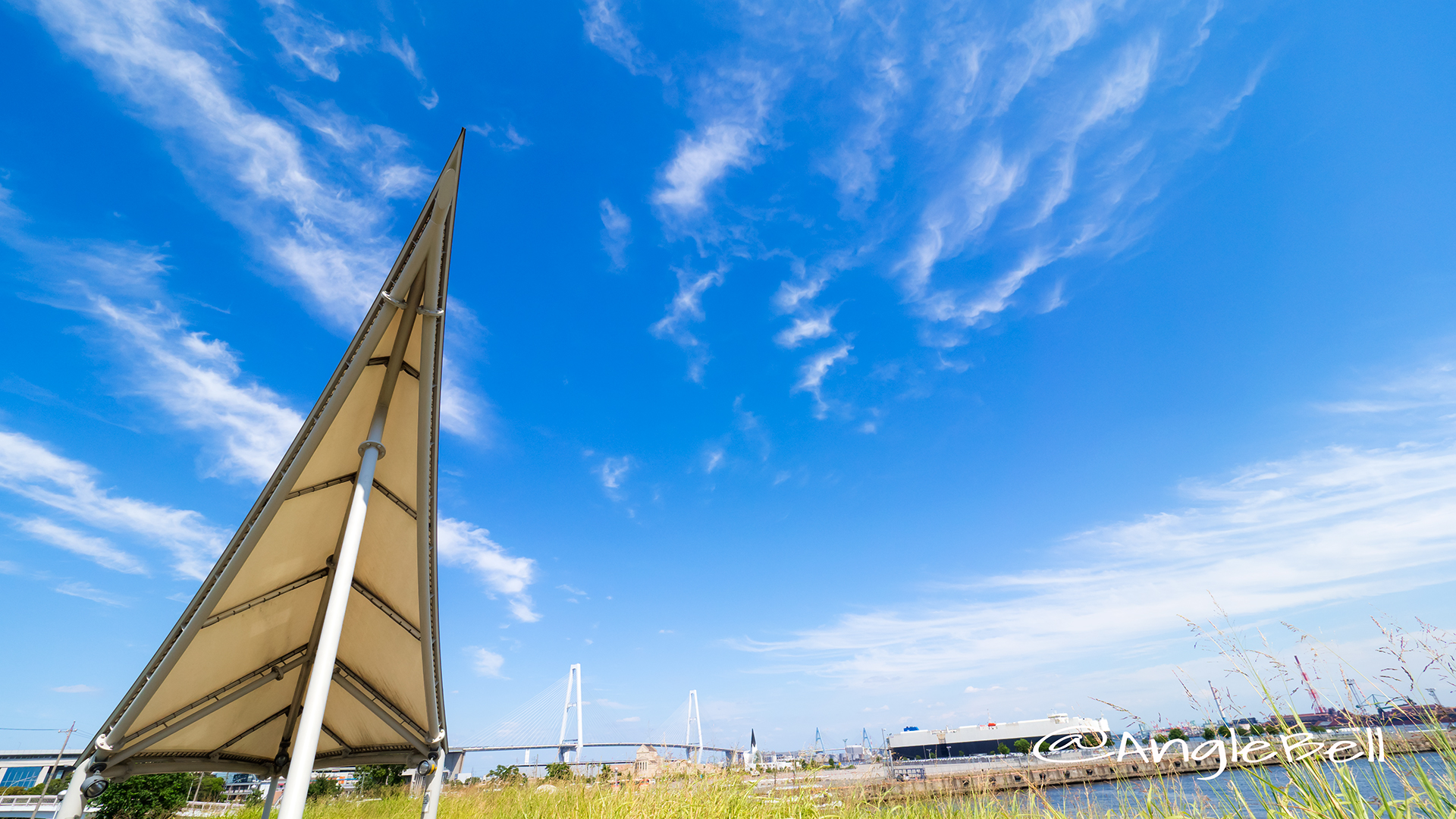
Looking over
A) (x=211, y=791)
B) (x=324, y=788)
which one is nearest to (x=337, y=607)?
(x=324, y=788)

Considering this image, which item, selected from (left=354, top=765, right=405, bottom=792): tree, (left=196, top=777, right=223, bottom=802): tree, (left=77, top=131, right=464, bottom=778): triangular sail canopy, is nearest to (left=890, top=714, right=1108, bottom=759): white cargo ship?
(left=354, top=765, right=405, bottom=792): tree

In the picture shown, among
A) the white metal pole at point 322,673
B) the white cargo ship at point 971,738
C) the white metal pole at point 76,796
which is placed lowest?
the white cargo ship at point 971,738

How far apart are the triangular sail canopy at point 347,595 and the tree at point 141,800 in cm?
2074

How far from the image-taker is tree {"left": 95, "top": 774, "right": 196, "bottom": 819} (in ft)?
74.5

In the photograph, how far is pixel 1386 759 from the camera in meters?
3.19

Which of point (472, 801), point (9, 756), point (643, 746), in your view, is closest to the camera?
point (643, 746)

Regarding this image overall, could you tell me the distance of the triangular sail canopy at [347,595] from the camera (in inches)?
204

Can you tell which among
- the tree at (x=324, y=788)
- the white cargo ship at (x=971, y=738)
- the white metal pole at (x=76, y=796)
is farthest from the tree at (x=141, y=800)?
the white cargo ship at (x=971, y=738)

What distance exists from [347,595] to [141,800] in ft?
101

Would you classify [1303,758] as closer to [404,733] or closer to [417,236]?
[417,236]

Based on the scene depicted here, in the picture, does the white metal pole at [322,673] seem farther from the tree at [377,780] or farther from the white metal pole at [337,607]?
the tree at [377,780]

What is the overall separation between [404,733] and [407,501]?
158 inches

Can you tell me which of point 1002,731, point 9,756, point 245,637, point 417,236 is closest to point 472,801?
point 245,637

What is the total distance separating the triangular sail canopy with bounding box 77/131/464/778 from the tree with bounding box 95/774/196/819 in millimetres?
20743
